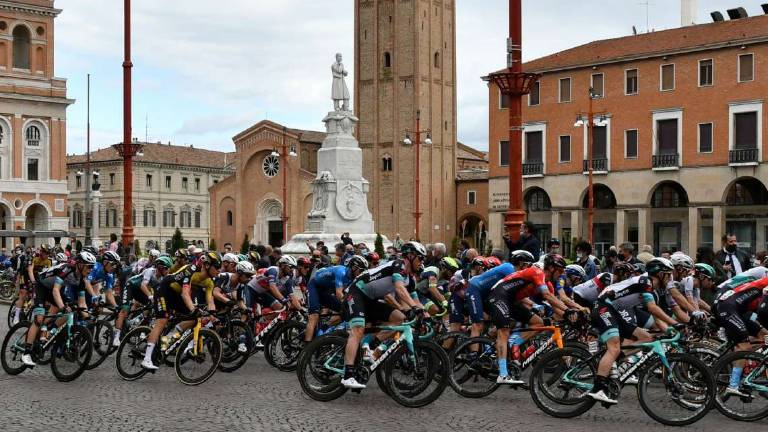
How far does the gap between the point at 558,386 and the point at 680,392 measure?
3.88 feet

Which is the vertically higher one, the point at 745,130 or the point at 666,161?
the point at 745,130

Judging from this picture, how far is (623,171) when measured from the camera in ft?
176

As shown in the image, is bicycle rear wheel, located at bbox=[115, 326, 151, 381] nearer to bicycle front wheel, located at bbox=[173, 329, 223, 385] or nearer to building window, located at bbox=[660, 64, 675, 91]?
bicycle front wheel, located at bbox=[173, 329, 223, 385]

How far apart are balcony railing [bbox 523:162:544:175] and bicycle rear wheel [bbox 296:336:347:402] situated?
154 feet

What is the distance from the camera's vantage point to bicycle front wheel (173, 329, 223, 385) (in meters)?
12.2

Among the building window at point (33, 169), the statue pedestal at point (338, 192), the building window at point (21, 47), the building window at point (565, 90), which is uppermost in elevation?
the building window at point (21, 47)

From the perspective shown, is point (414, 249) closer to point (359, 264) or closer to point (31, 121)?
point (359, 264)

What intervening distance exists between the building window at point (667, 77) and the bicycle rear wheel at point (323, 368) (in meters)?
44.4

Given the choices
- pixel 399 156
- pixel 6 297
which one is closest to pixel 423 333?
pixel 6 297

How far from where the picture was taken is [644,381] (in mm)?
9820

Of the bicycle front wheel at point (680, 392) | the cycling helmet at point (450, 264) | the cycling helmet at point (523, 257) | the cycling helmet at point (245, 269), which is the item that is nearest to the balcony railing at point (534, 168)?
the cycling helmet at point (450, 264)

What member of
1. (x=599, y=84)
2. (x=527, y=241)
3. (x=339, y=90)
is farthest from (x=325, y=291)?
(x=599, y=84)

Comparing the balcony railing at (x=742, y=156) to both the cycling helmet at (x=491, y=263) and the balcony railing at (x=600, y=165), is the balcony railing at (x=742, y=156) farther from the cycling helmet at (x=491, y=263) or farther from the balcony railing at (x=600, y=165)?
the cycling helmet at (x=491, y=263)

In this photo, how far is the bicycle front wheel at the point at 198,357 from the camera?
40.0ft
